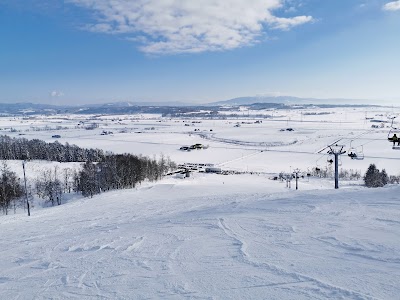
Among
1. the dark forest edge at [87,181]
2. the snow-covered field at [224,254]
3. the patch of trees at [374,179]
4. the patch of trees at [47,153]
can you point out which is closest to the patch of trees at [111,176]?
the dark forest edge at [87,181]

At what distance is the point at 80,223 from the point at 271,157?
6044cm

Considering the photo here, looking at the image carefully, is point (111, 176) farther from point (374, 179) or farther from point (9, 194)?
point (374, 179)

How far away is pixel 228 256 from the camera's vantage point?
8.09m

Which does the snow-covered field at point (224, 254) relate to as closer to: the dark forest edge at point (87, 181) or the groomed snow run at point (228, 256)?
the groomed snow run at point (228, 256)

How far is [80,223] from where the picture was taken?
619 inches

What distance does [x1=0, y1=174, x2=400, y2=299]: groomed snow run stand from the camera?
6.28 m

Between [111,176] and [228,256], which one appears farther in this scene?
[111,176]

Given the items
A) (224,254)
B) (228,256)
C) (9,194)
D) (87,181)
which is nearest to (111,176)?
(87,181)

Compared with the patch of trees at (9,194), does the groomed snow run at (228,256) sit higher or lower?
higher

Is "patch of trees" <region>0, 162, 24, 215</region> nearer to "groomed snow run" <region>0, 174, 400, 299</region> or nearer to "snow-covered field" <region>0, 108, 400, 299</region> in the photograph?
"snow-covered field" <region>0, 108, 400, 299</region>

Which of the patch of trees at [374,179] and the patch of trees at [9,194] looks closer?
the patch of trees at [9,194]

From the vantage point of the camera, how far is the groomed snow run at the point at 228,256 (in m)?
6.28

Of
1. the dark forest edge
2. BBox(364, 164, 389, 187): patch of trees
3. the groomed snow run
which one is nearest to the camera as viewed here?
the groomed snow run

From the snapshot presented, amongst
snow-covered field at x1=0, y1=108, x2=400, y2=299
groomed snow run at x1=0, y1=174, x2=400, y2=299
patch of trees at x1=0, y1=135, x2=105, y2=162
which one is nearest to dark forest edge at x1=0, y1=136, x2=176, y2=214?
patch of trees at x1=0, y1=135, x2=105, y2=162
